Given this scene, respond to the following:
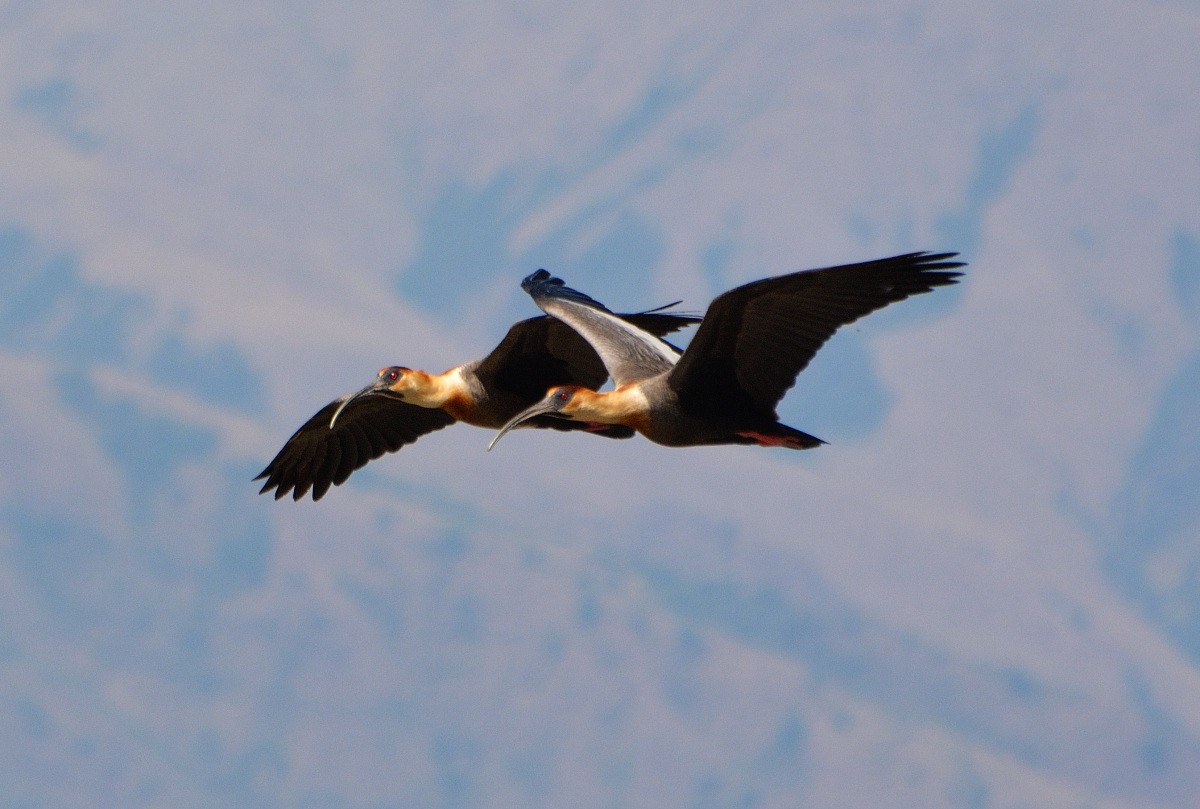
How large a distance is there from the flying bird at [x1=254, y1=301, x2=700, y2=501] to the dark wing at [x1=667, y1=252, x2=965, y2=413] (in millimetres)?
2244

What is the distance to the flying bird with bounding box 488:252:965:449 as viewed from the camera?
12.3 meters

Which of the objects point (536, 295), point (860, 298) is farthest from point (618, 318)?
point (860, 298)

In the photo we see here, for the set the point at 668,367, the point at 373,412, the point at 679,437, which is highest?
the point at 373,412

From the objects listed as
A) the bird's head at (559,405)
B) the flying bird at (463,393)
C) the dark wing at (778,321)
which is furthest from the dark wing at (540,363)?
the dark wing at (778,321)

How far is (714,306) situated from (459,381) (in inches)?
165

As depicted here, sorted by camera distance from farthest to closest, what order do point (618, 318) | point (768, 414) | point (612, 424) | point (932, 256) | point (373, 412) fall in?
point (373, 412) < point (618, 318) < point (612, 424) < point (768, 414) < point (932, 256)

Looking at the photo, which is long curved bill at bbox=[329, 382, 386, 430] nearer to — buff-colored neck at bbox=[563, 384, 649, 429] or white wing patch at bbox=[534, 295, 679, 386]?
white wing patch at bbox=[534, 295, 679, 386]

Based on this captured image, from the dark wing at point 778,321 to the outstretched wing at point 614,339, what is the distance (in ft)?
3.14

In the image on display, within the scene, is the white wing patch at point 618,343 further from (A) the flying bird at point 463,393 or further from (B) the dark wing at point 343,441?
(B) the dark wing at point 343,441

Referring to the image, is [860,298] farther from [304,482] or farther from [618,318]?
[304,482]

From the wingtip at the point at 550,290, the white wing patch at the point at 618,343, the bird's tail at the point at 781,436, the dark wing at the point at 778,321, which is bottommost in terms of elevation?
the bird's tail at the point at 781,436

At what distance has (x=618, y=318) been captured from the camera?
15.8 meters

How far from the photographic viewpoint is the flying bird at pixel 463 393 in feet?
52.1

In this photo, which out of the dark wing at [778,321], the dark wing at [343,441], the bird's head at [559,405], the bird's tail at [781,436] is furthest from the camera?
the dark wing at [343,441]
